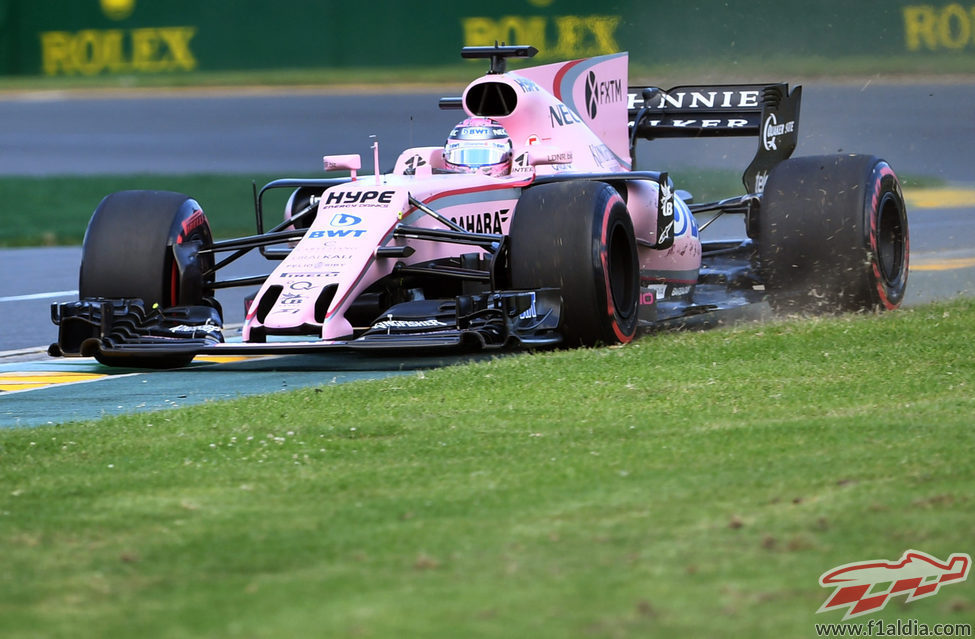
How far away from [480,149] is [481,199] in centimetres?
56

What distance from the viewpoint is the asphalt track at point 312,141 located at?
15.8m

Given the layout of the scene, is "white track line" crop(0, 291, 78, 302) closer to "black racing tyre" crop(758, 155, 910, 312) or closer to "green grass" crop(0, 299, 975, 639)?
"black racing tyre" crop(758, 155, 910, 312)

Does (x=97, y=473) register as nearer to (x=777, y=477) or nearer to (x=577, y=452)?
(x=577, y=452)

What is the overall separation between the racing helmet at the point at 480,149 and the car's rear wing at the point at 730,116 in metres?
2.37

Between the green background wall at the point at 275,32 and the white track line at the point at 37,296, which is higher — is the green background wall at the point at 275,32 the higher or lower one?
the higher one

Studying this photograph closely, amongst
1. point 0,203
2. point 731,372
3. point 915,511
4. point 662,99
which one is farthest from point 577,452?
point 0,203

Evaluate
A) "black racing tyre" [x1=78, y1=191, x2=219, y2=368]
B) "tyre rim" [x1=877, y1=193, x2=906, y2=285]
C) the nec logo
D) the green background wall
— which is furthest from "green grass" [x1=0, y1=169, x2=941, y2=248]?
"tyre rim" [x1=877, y1=193, x2=906, y2=285]

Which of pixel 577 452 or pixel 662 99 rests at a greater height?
pixel 662 99

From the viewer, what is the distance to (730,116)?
43.3 feet

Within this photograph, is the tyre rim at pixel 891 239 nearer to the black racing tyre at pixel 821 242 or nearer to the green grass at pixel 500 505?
the black racing tyre at pixel 821 242

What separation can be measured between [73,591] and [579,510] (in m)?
1.60

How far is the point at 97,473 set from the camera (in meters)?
6.08

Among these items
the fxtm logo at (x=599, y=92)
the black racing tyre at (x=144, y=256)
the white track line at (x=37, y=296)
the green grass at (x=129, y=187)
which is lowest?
the white track line at (x=37, y=296)

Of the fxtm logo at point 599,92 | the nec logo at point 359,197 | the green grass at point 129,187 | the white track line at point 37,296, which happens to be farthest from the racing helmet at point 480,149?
the green grass at point 129,187
